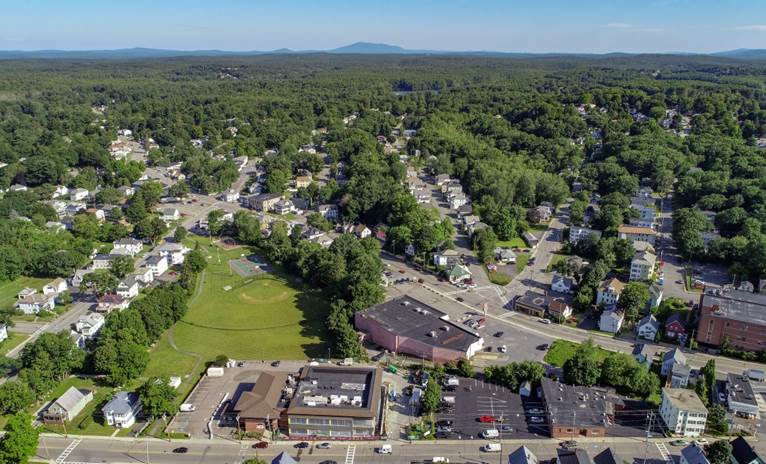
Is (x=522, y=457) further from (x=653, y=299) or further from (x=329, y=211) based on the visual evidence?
(x=329, y=211)

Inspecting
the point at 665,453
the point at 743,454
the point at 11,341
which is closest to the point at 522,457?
the point at 665,453

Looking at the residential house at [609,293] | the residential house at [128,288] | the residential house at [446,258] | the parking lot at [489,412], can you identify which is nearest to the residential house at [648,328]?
the residential house at [609,293]

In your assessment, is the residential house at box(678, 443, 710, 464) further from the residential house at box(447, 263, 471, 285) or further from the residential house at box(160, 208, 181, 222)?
the residential house at box(160, 208, 181, 222)

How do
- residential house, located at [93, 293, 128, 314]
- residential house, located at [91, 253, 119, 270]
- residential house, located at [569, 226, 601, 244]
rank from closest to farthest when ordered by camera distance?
residential house, located at [93, 293, 128, 314] < residential house, located at [91, 253, 119, 270] < residential house, located at [569, 226, 601, 244]

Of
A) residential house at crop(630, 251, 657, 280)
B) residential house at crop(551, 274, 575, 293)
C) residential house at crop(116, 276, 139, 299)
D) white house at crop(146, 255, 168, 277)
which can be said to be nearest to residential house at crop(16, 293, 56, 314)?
residential house at crop(116, 276, 139, 299)

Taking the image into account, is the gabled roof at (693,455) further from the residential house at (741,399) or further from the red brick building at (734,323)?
the red brick building at (734,323)
